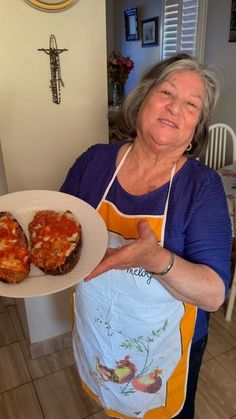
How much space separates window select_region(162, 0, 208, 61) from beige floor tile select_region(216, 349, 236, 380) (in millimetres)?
2155

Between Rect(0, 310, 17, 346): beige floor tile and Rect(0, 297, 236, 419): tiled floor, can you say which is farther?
Rect(0, 310, 17, 346): beige floor tile

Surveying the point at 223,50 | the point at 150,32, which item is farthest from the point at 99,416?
the point at 150,32

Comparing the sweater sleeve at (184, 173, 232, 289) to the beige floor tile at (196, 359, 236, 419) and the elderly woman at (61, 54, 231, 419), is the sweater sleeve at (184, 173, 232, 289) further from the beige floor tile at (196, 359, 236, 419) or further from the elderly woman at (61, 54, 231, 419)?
the beige floor tile at (196, 359, 236, 419)

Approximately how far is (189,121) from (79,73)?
0.62 meters

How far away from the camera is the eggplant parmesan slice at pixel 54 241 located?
74 cm

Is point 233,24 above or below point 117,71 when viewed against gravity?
above

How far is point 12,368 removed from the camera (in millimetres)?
1562

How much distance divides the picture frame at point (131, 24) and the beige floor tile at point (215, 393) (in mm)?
3602

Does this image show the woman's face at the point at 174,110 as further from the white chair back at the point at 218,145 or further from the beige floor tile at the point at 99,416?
the white chair back at the point at 218,145

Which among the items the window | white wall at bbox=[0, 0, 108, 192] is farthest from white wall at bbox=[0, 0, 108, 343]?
the window

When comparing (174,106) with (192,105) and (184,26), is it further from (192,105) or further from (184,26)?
(184,26)

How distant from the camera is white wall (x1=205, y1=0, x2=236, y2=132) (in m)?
2.46

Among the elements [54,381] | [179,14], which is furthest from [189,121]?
[179,14]

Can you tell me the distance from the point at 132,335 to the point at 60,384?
2.79 feet
